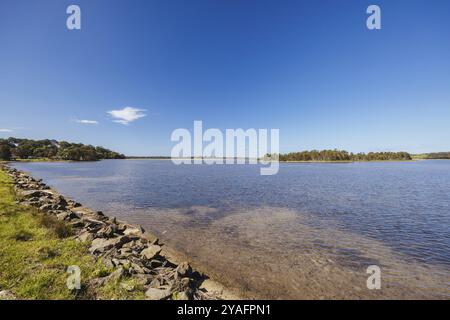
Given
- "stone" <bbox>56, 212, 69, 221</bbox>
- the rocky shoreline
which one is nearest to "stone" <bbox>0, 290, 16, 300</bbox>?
the rocky shoreline

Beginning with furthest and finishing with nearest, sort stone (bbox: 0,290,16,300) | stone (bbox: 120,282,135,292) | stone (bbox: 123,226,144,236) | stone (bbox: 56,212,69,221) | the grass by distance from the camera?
stone (bbox: 123,226,144,236) < stone (bbox: 56,212,69,221) < stone (bbox: 120,282,135,292) < the grass < stone (bbox: 0,290,16,300)

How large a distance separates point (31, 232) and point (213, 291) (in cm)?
1160

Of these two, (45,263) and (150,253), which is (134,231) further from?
(45,263)

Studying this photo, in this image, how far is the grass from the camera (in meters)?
7.77

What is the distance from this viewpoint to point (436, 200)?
96.4 ft

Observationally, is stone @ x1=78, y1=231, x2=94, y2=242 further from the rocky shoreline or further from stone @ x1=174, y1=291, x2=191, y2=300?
stone @ x1=174, y1=291, x2=191, y2=300

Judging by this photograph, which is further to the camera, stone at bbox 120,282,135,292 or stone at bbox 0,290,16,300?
stone at bbox 120,282,135,292

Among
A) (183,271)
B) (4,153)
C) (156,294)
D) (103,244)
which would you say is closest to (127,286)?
(156,294)

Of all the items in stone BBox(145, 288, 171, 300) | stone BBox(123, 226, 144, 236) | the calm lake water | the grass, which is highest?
the grass

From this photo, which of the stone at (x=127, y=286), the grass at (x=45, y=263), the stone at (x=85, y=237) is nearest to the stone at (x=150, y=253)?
the grass at (x=45, y=263)

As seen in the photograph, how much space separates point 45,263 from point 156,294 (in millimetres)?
5712

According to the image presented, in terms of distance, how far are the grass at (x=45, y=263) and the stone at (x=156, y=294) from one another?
0.29m

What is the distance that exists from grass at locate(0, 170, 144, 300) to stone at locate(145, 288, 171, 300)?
11.5 inches
